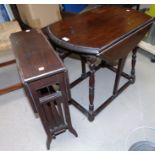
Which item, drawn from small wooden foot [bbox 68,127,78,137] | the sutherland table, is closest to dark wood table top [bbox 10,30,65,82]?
the sutherland table

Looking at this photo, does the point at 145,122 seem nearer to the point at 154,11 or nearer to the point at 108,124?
the point at 108,124

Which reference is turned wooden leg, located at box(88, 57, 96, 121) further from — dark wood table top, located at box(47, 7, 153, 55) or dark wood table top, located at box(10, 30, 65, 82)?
dark wood table top, located at box(10, 30, 65, 82)

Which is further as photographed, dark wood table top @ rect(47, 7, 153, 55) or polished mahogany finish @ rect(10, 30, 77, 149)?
dark wood table top @ rect(47, 7, 153, 55)

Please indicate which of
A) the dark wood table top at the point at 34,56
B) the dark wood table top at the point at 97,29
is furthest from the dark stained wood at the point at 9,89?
the dark wood table top at the point at 97,29

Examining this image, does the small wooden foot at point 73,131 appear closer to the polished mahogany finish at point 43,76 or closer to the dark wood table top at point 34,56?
the polished mahogany finish at point 43,76

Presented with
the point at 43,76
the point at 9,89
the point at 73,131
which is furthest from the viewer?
the point at 9,89

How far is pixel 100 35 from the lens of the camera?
1.34 m

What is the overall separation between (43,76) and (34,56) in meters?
0.22

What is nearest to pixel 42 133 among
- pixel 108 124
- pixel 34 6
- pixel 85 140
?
pixel 85 140

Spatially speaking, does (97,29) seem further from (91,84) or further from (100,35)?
(91,84)

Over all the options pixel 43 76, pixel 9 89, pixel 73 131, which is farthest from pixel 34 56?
pixel 9 89

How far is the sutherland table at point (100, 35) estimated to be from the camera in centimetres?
125

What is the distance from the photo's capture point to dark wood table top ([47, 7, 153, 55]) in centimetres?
126

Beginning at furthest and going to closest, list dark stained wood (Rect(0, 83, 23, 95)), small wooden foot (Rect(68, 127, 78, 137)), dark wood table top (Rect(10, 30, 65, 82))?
1. dark stained wood (Rect(0, 83, 23, 95))
2. small wooden foot (Rect(68, 127, 78, 137))
3. dark wood table top (Rect(10, 30, 65, 82))
